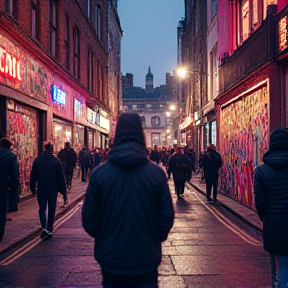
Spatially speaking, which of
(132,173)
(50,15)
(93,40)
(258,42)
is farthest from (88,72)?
(132,173)

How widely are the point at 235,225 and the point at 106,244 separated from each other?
788cm

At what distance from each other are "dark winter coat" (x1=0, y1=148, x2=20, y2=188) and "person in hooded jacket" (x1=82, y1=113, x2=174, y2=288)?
202 inches

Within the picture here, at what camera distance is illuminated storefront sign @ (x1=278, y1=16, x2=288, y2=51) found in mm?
9858

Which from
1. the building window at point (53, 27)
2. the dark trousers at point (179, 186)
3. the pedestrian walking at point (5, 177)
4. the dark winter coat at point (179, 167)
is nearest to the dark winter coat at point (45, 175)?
the pedestrian walking at point (5, 177)

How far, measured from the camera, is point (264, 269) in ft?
21.9

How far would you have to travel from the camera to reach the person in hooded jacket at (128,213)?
10.3 ft

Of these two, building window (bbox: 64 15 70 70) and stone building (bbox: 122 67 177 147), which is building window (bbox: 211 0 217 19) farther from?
stone building (bbox: 122 67 177 147)

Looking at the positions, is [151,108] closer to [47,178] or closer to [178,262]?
[47,178]

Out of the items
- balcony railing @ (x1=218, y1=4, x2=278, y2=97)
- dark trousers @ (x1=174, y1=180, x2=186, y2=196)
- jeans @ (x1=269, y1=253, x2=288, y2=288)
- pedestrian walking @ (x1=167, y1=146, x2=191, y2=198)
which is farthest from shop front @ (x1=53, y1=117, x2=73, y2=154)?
jeans @ (x1=269, y1=253, x2=288, y2=288)

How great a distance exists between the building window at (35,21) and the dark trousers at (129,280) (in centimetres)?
1499

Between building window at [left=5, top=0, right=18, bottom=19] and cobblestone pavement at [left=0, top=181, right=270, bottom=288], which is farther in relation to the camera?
building window at [left=5, top=0, right=18, bottom=19]

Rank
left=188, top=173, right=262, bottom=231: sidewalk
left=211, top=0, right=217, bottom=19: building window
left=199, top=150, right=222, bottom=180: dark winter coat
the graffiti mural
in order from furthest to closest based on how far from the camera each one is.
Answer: left=211, top=0, right=217, bottom=19: building window
left=199, top=150, right=222, bottom=180: dark winter coat
the graffiti mural
left=188, top=173, right=262, bottom=231: sidewalk

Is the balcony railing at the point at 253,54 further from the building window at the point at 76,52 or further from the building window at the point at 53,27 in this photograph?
the building window at the point at 76,52

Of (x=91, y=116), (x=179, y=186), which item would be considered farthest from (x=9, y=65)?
(x=91, y=116)
